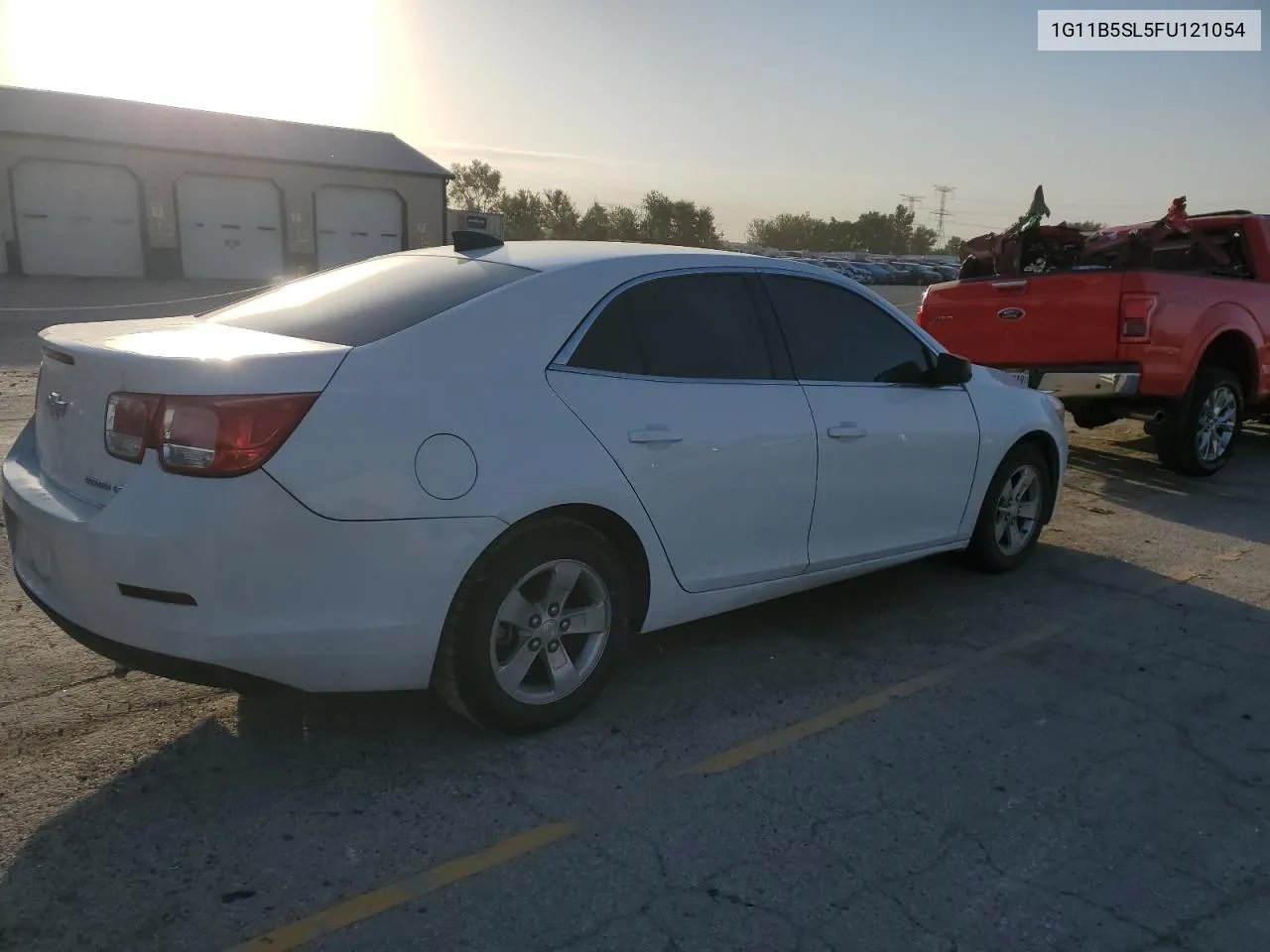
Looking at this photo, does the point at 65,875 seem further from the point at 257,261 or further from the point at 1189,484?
the point at 257,261

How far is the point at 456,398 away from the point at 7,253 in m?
34.6

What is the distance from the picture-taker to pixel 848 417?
429 centimetres

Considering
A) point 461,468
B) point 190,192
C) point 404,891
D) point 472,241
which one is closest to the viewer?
point 404,891

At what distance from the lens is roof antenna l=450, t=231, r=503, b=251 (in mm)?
4023

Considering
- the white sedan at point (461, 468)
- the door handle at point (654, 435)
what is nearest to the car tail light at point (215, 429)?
the white sedan at point (461, 468)

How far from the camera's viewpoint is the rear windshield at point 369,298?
3.26m

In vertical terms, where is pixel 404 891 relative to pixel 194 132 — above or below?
below

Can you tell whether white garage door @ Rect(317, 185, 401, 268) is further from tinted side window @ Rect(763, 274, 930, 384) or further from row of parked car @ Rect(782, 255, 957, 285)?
tinted side window @ Rect(763, 274, 930, 384)

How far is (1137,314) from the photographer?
7312 millimetres

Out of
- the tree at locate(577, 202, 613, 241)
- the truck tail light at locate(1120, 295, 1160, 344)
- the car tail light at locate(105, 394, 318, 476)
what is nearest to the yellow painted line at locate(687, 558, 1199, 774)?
the car tail light at locate(105, 394, 318, 476)

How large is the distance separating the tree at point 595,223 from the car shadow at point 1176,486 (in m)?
60.7

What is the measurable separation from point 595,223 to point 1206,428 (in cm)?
6776

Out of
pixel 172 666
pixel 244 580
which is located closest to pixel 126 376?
pixel 244 580

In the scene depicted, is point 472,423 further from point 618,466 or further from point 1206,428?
point 1206,428
